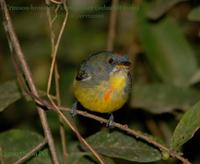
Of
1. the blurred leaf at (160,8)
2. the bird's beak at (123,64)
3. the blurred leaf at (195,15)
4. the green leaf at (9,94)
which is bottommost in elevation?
the green leaf at (9,94)

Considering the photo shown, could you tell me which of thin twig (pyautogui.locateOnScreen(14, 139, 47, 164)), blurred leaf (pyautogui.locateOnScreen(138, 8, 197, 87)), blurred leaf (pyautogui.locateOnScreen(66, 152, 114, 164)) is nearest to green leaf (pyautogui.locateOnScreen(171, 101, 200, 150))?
blurred leaf (pyautogui.locateOnScreen(66, 152, 114, 164))

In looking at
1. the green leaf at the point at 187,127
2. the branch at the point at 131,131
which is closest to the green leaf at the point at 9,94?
the branch at the point at 131,131

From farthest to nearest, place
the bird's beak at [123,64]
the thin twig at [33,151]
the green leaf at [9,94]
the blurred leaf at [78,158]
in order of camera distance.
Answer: the bird's beak at [123,64]
the green leaf at [9,94]
the blurred leaf at [78,158]
the thin twig at [33,151]

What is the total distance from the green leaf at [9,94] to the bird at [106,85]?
1.46ft

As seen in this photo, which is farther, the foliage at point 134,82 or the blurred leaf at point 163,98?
the blurred leaf at point 163,98

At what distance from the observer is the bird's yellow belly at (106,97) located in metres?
4.01

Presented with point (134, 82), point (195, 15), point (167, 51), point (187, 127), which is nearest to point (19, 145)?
point (187, 127)

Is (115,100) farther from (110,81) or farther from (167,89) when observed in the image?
(167,89)

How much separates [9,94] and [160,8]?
1543 millimetres

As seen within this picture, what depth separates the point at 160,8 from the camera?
15.1 ft

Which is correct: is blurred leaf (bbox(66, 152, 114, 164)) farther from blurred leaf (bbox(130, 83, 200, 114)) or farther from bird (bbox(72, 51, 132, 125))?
blurred leaf (bbox(130, 83, 200, 114))

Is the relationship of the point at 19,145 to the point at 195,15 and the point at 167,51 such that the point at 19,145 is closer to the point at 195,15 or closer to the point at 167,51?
the point at 195,15

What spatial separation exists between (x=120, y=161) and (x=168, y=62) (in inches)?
40.4

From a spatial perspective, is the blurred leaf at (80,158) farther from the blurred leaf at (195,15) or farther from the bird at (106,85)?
the blurred leaf at (195,15)
